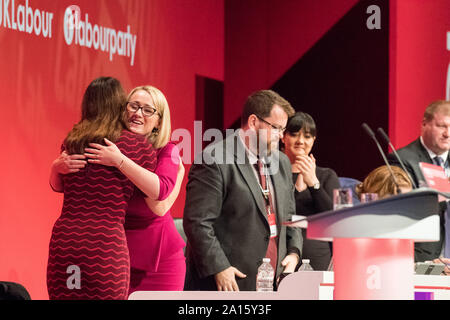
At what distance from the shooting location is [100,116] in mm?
2703

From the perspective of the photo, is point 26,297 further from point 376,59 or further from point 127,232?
point 376,59

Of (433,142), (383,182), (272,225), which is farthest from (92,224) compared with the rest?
(433,142)

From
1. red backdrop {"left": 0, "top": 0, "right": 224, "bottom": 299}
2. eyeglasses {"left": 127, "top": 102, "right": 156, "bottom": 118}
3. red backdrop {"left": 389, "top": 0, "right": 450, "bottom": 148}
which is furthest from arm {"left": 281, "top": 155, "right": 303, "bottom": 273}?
red backdrop {"left": 389, "top": 0, "right": 450, "bottom": 148}

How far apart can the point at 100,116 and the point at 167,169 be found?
34cm

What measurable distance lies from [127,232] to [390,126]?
129 inches

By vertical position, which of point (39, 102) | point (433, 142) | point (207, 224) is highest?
point (39, 102)

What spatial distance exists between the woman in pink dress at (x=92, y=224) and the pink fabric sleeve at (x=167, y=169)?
0.13 meters

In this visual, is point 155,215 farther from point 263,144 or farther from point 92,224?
point 263,144

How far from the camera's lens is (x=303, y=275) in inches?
86.0

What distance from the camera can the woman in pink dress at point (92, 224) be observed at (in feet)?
8.32

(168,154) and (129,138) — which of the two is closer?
(129,138)

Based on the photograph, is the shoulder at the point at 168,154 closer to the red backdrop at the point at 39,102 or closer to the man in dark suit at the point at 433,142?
the red backdrop at the point at 39,102

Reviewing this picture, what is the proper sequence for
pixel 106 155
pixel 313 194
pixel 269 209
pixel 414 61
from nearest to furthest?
pixel 106 155 → pixel 269 209 → pixel 313 194 → pixel 414 61

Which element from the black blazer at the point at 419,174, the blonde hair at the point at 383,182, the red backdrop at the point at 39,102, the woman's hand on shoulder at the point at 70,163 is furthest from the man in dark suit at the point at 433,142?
the woman's hand on shoulder at the point at 70,163
